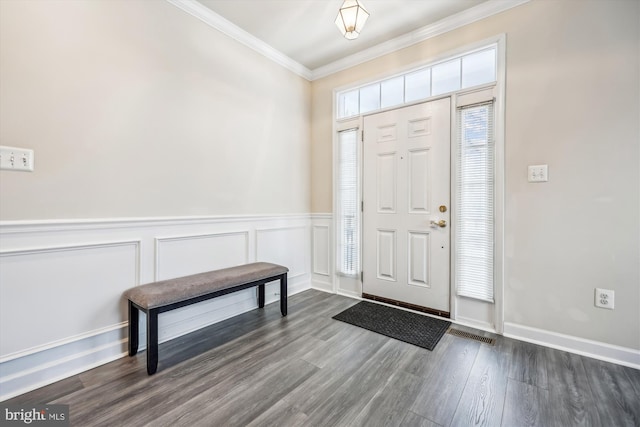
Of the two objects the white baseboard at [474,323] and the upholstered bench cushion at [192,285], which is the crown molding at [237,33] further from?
the white baseboard at [474,323]

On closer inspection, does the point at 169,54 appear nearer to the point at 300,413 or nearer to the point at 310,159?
the point at 310,159

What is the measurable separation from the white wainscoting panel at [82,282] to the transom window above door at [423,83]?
202 cm

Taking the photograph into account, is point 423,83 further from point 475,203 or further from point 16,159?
point 16,159

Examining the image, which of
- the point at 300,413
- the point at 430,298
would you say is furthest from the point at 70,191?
the point at 430,298

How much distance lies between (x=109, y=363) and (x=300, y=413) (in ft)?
4.61

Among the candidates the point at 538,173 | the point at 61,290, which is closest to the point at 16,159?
the point at 61,290

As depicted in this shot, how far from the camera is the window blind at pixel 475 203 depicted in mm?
2445

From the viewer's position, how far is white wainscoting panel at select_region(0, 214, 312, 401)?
163 centimetres

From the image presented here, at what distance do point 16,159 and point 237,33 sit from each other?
6.69 feet

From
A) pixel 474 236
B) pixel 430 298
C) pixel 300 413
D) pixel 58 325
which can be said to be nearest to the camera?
pixel 300 413

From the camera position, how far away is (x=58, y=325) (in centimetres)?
178
